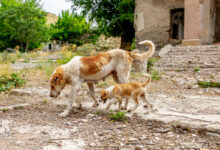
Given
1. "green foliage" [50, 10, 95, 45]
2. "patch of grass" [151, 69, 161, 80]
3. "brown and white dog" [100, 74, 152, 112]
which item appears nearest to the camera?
"brown and white dog" [100, 74, 152, 112]

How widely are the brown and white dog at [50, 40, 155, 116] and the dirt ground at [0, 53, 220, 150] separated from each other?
51cm

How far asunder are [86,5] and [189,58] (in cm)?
870

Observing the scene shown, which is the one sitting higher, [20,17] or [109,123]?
[20,17]

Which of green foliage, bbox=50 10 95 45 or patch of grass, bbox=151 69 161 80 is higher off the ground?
green foliage, bbox=50 10 95 45

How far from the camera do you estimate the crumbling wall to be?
13.5 meters

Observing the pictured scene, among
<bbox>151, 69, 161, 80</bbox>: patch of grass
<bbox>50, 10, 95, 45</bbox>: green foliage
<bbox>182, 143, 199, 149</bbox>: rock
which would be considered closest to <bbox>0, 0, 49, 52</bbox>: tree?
<bbox>50, 10, 95, 45</bbox>: green foliage

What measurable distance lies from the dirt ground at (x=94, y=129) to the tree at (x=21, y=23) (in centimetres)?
2272

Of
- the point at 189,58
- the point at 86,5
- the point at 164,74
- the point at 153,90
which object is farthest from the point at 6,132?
the point at 86,5

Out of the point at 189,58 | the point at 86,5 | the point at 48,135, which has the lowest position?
the point at 48,135

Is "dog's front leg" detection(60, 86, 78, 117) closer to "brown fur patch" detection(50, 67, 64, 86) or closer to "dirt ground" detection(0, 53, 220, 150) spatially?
"dirt ground" detection(0, 53, 220, 150)

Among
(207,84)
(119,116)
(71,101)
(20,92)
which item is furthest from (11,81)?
(207,84)

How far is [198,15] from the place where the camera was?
1134cm

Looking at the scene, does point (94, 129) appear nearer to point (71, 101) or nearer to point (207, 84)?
point (71, 101)

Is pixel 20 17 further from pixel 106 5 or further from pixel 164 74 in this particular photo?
pixel 164 74
